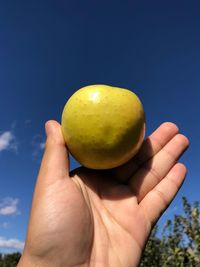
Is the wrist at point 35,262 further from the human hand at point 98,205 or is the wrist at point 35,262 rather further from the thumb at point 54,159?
the thumb at point 54,159

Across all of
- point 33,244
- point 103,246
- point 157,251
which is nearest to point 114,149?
point 103,246

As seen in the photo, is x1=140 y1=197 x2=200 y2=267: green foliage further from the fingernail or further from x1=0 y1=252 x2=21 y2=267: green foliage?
x1=0 y1=252 x2=21 y2=267: green foliage

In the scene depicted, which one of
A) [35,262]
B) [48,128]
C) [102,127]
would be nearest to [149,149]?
[102,127]

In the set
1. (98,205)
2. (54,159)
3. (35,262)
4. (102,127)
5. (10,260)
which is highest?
(10,260)

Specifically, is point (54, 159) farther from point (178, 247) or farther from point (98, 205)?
point (178, 247)

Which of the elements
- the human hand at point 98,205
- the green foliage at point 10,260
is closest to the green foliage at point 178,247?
the human hand at point 98,205

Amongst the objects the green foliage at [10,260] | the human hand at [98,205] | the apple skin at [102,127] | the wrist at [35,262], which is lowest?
the wrist at [35,262]
